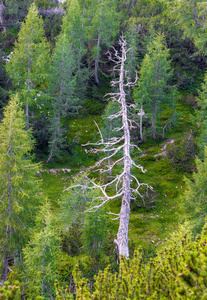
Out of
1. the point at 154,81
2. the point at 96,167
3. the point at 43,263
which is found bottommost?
the point at 96,167

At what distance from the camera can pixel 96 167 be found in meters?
25.2

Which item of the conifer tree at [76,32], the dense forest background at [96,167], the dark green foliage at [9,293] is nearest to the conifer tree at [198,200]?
the dense forest background at [96,167]

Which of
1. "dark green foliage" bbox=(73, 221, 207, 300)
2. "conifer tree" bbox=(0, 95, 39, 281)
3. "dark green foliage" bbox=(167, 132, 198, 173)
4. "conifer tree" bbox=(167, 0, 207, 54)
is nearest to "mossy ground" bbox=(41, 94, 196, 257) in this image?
"dark green foliage" bbox=(167, 132, 198, 173)

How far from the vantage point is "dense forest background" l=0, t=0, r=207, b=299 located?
13.4 feet

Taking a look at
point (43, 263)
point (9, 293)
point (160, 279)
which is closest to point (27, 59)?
point (43, 263)

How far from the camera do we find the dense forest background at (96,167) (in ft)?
13.4

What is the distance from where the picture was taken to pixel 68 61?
24.8 meters

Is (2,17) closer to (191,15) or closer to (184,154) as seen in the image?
(191,15)

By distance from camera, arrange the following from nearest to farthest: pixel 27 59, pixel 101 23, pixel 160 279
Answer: pixel 160 279, pixel 27 59, pixel 101 23

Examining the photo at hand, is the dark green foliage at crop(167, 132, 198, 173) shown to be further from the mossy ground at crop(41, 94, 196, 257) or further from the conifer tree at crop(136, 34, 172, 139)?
the conifer tree at crop(136, 34, 172, 139)

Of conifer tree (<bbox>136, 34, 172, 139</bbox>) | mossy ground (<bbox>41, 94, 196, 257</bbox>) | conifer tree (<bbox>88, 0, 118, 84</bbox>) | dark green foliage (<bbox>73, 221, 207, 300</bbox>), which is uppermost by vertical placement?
conifer tree (<bbox>88, 0, 118, 84</bbox>)

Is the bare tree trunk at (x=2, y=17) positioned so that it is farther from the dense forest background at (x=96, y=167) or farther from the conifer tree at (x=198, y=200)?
the conifer tree at (x=198, y=200)

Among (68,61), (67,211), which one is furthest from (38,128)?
(67,211)

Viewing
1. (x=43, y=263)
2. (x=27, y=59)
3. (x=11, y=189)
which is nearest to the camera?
(x=43, y=263)
